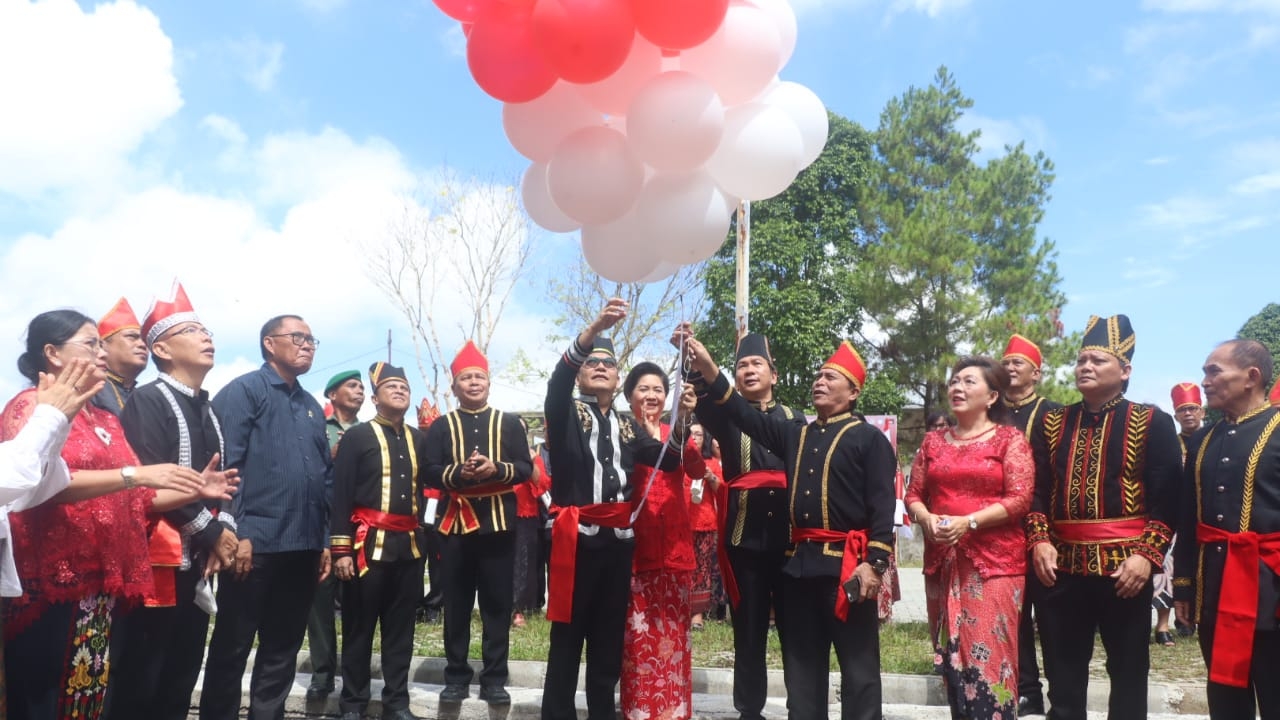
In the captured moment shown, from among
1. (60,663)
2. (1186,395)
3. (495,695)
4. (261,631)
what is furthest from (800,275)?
(60,663)

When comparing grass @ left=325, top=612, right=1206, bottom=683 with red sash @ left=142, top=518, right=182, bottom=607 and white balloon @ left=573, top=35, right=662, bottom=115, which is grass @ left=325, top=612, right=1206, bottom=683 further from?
white balloon @ left=573, top=35, right=662, bottom=115

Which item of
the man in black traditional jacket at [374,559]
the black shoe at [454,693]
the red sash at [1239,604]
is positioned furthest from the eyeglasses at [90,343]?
the red sash at [1239,604]

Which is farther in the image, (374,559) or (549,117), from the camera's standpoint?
(374,559)

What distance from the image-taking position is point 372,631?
549 centimetres

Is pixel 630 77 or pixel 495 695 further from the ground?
pixel 630 77

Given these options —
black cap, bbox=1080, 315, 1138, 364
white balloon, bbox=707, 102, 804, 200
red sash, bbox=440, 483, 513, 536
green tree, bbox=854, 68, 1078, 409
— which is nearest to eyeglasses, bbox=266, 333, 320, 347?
red sash, bbox=440, 483, 513, 536

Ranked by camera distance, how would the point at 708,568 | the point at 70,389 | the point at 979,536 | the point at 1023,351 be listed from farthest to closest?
1. the point at 708,568
2. the point at 1023,351
3. the point at 979,536
4. the point at 70,389

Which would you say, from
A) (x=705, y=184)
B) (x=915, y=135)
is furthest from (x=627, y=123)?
(x=915, y=135)

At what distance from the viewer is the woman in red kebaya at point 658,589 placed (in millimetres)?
4562

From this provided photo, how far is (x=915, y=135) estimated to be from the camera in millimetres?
26016

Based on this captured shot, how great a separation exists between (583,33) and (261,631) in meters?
3.47

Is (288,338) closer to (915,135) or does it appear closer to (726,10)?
(726,10)

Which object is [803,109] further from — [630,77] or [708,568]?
[708,568]

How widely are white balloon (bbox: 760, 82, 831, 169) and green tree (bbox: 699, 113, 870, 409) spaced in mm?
19341
